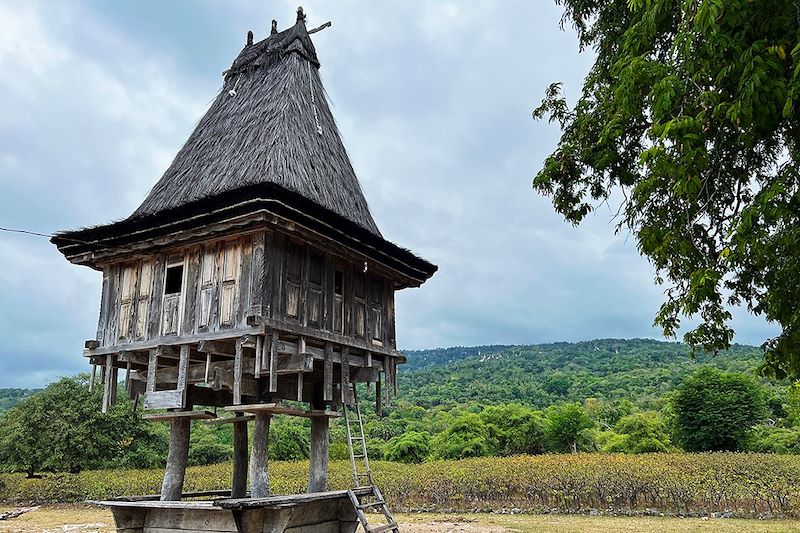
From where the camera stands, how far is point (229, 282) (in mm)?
10297

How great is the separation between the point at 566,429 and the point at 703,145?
30679 mm

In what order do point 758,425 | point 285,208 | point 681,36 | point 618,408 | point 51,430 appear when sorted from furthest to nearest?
point 618,408
point 758,425
point 51,430
point 285,208
point 681,36

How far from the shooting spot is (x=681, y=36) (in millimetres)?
5895

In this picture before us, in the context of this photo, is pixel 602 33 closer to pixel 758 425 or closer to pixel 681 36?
pixel 681 36

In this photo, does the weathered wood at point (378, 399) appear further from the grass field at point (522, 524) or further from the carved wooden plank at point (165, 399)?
the grass field at point (522, 524)

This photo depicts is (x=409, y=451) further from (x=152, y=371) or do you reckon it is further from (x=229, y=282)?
(x=229, y=282)

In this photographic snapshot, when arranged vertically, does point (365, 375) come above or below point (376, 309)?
below


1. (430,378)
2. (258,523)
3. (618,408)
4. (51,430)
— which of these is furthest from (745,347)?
(258,523)

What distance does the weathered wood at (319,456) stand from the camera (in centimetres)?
1216

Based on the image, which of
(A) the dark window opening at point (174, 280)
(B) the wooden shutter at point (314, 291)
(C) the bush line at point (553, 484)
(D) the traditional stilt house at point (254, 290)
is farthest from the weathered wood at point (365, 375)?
(C) the bush line at point (553, 484)

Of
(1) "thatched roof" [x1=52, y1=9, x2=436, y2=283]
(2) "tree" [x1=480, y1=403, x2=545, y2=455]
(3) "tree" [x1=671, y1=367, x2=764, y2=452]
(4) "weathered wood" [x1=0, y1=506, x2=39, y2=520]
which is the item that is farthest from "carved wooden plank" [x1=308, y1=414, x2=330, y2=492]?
(3) "tree" [x1=671, y1=367, x2=764, y2=452]

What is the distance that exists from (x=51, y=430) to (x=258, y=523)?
22.8m

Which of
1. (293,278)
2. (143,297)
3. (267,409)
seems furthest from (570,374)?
(143,297)

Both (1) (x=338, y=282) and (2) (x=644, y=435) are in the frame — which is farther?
(2) (x=644, y=435)
